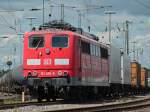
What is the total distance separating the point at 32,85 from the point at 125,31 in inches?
1959

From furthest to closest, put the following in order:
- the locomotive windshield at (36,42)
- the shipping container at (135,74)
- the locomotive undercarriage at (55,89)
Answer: the shipping container at (135,74)
the locomotive windshield at (36,42)
the locomotive undercarriage at (55,89)

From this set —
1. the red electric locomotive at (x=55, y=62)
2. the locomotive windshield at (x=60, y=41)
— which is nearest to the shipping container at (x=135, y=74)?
the red electric locomotive at (x=55, y=62)

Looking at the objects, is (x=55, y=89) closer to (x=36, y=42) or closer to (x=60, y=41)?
(x=60, y=41)

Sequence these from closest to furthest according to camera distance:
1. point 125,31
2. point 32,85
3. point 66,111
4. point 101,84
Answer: point 66,111
point 32,85
point 101,84
point 125,31

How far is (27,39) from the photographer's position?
27297 mm

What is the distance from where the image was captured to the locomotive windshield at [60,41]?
26.8 m

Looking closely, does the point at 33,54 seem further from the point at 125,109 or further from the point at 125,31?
the point at 125,31

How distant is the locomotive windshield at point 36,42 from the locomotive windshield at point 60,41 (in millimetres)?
689

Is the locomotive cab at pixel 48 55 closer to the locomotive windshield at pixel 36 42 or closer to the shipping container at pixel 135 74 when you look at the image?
the locomotive windshield at pixel 36 42

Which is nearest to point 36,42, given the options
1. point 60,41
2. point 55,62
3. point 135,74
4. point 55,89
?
point 60,41

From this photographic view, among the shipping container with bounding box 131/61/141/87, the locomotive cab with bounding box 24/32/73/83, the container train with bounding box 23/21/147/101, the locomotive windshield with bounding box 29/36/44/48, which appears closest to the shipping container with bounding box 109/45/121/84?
the container train with bounding box 23/21/147/101

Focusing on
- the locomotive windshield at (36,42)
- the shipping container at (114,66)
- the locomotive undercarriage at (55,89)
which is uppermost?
the locomotive windshield at (36,42)

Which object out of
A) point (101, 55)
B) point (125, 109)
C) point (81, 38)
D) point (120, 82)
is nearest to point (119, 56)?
point (120, 82)

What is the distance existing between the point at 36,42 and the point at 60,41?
1.38 m
